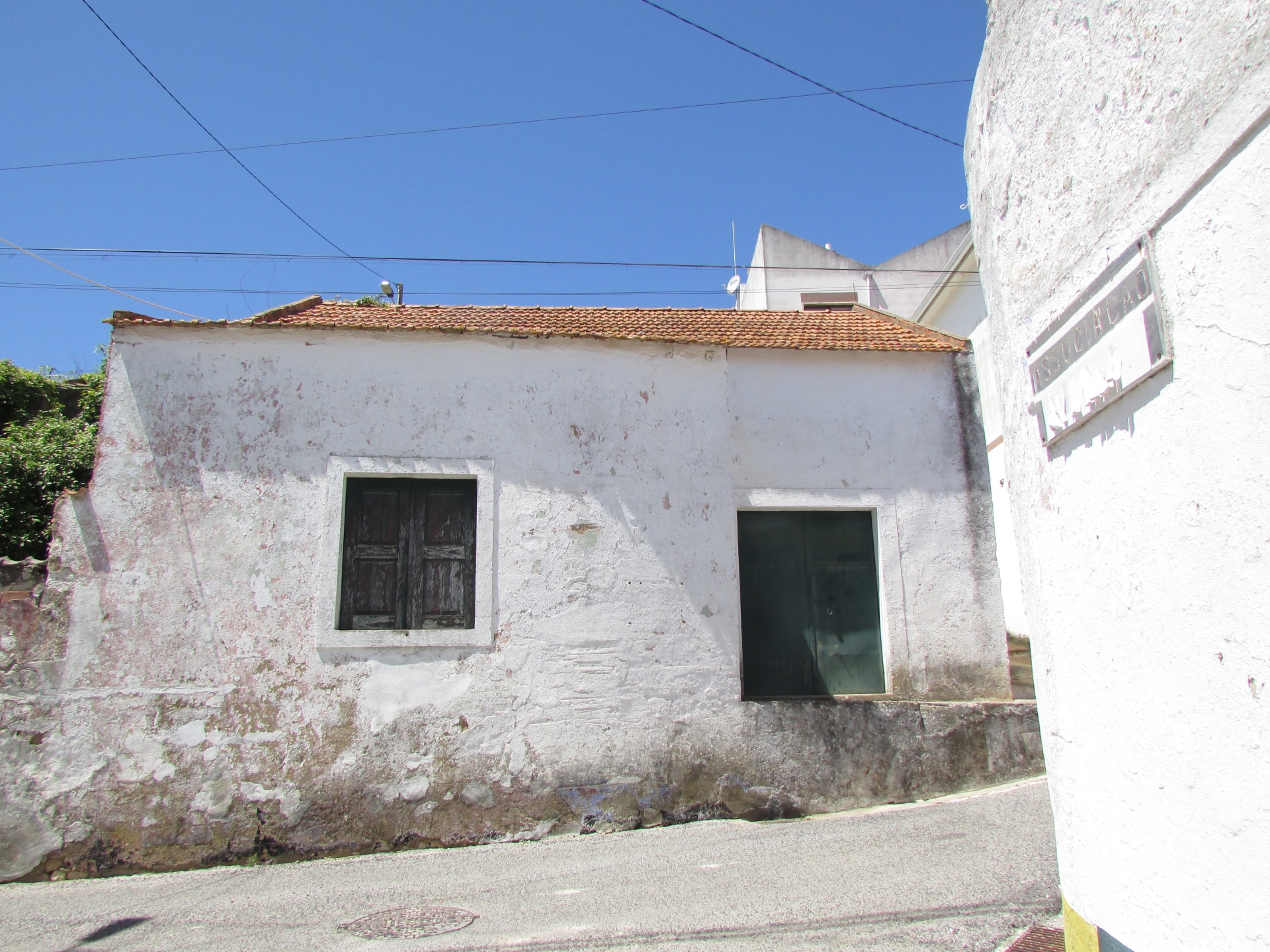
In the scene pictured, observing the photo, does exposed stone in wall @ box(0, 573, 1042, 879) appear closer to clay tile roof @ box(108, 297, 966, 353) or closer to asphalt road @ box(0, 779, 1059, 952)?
asphalt road @ box(0, 779, 1059, 952)

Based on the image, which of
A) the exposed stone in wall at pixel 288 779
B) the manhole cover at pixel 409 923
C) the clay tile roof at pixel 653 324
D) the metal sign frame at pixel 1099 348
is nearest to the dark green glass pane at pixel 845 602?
the exposed stone in wall at pixel 288 779

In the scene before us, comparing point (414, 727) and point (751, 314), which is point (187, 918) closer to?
point (414, 727)

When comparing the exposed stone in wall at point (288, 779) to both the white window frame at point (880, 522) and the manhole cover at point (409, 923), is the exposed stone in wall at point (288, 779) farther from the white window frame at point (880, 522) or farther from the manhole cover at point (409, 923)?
the white window frame at point (880, 522)

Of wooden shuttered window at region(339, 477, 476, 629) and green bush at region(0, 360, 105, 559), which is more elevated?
green bush at region(0, 360, 105, 559)

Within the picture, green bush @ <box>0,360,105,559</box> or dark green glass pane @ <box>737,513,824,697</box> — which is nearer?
dark green glass pane @ <box>737,513,824,697</box>

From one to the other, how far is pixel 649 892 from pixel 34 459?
10.4m

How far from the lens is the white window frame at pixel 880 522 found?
7.44 meters

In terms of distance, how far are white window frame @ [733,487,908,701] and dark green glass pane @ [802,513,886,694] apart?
8cm

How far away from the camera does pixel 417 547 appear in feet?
21.7

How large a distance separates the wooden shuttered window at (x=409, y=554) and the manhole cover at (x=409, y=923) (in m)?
2.15

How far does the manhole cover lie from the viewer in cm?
448

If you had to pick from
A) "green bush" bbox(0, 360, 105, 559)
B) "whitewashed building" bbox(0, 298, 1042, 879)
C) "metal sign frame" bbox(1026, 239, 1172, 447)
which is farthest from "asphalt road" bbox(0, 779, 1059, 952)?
"green bush" bbox(0, 360, 105, 559)

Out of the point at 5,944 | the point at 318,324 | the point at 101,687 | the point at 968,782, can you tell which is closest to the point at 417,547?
the point at 318,324

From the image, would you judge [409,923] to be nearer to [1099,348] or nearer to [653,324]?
[1099,348]
